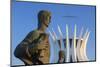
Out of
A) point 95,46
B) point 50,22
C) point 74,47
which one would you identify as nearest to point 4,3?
point 50,22

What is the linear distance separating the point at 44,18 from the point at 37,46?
287 millimetres

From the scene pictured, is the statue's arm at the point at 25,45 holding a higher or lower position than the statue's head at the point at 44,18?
lower

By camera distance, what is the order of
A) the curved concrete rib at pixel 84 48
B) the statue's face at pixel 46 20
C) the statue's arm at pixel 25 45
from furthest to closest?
the curved concrete rib at pixel 84 48, the statue's face at pixel 46 20, the statue's arm at pixel 25 45

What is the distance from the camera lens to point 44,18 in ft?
7.93

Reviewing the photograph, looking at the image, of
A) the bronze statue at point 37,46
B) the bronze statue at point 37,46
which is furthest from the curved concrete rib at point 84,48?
the bronze statue at point 37,46

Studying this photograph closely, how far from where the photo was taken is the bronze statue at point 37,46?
232cm

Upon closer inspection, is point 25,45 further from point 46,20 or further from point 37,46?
point 46,20

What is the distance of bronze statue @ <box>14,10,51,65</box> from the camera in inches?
91.3

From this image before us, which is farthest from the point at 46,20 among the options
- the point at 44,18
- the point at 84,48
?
the point at 84,48

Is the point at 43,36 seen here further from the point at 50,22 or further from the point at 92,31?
the point at 92,31

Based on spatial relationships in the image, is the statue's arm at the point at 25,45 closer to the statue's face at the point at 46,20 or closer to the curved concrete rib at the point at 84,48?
the statue's face at the point at 46,20

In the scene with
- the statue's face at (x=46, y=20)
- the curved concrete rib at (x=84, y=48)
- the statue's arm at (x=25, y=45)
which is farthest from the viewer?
the curved concrete rib at (x=84, y=48)

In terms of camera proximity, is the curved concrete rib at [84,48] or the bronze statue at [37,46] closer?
the bronze statue at [37,46]

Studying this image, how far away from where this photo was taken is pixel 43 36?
240 cm
